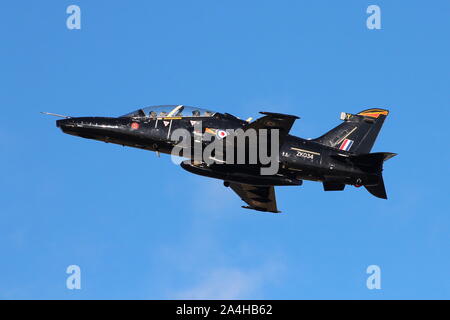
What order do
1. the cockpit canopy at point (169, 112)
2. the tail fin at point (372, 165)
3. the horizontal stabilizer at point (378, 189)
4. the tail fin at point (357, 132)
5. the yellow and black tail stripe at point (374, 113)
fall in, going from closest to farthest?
1. the tail fin at point (372, 165)
2. the cockpit canopy at point (169, 112)
3. the horizontal stabilizer at point (378, 189)
4. the tail fin at point (357, 132)
5. the yellow and black tail stripe at point (374, 113)

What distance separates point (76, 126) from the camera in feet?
141

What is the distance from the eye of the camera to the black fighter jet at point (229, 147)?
4288cm

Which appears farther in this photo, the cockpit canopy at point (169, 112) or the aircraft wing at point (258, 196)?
the aircraft wing at point (258, 196)

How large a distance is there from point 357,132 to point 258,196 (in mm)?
6573

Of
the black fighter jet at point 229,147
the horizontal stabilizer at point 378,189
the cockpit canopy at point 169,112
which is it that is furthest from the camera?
the horizontal stabilizer at point 378,189

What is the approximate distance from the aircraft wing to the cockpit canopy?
20.7ft

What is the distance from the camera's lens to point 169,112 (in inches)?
1718

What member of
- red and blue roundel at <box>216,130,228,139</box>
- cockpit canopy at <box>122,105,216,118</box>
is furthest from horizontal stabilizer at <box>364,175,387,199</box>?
cockpit canopy at <box>122,105,216,118</box>

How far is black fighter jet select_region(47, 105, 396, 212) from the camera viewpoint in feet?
141

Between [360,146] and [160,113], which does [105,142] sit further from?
[360,146]

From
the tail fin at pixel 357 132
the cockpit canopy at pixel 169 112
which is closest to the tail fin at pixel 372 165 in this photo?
the tail fin at pixel 357 132

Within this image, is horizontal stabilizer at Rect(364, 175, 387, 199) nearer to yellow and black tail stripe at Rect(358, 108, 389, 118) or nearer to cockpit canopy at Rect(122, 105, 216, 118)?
yellow and black tail stripe at Rect(358, 108, 389, 118)

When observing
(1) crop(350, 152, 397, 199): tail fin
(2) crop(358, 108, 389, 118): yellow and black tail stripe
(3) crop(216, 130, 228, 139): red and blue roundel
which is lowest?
(1) crop(350, 152, 397, 199): tail fin

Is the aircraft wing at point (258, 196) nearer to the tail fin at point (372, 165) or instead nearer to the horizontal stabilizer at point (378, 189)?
the horizontal stabilizer at point (378, 189)
